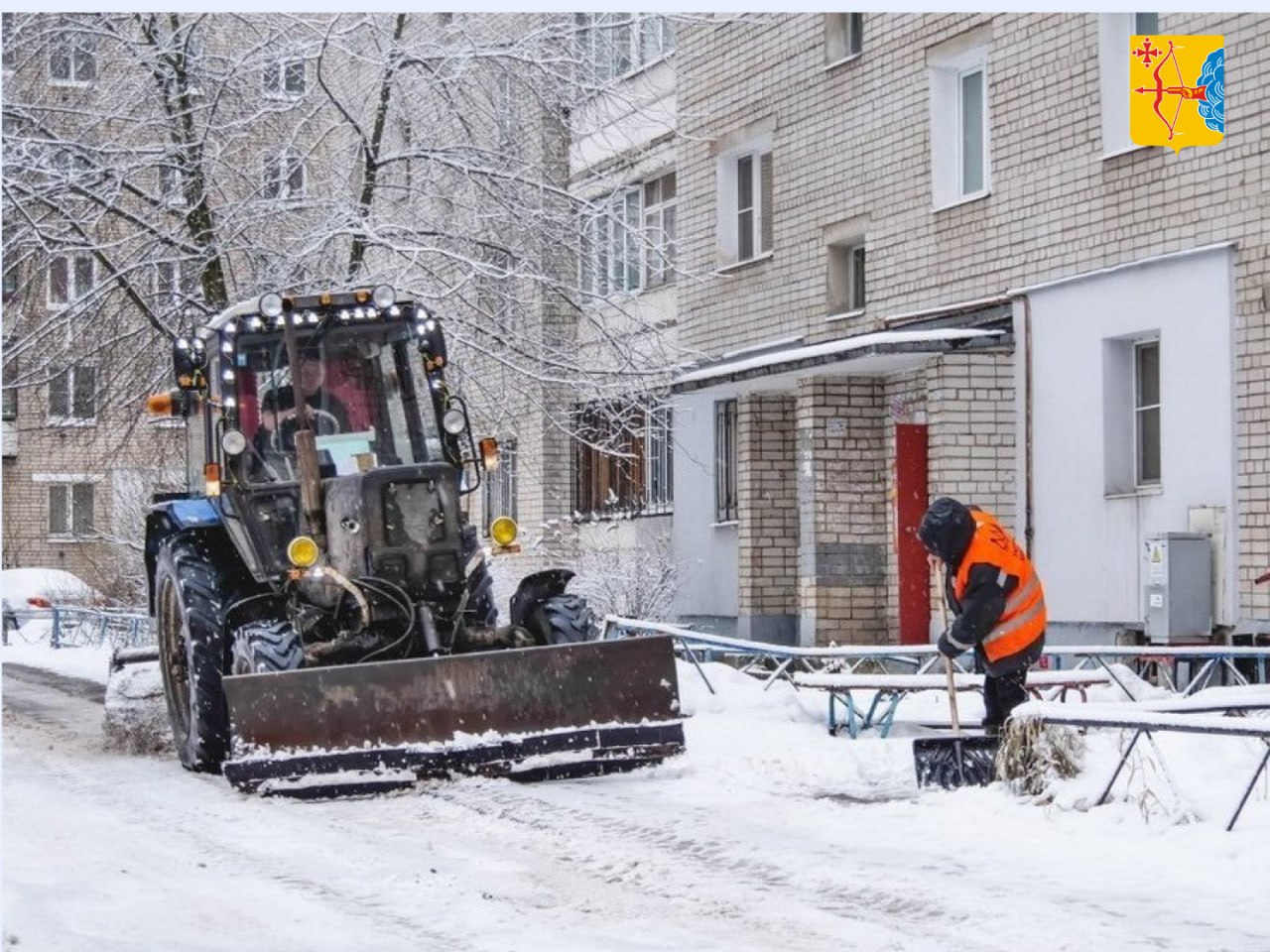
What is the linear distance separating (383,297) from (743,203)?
33.6 ft

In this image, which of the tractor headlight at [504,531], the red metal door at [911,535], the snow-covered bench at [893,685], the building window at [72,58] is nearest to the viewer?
the tractor headlight at [504,531]

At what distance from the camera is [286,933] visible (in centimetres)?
736

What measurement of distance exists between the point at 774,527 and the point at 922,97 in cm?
454

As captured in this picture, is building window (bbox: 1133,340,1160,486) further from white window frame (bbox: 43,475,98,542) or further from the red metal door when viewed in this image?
white window frame (bbox: 43,475,98,542)

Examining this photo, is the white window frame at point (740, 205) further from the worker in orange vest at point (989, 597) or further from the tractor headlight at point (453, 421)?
the worker in orange vest at point (989, 597)

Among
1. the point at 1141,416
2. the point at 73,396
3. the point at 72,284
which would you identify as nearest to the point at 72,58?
the point at 72,284

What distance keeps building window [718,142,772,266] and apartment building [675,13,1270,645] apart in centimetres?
3

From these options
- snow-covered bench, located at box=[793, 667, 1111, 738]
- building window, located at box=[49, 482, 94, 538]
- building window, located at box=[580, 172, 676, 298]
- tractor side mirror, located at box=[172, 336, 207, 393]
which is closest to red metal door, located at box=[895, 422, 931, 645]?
building window, located at box=[580, 172, 676, 298]

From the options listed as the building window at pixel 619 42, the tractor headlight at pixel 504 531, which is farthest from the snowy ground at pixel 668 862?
the building window at pixel 619 42

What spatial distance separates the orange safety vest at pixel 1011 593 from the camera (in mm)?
10609

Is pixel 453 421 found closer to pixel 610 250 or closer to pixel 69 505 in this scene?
pixel 610 250

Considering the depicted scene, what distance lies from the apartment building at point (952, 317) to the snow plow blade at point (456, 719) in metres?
5.33

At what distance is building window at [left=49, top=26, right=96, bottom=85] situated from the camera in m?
16.8

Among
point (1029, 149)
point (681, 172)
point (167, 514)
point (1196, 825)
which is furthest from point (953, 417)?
point (1196, 825)
